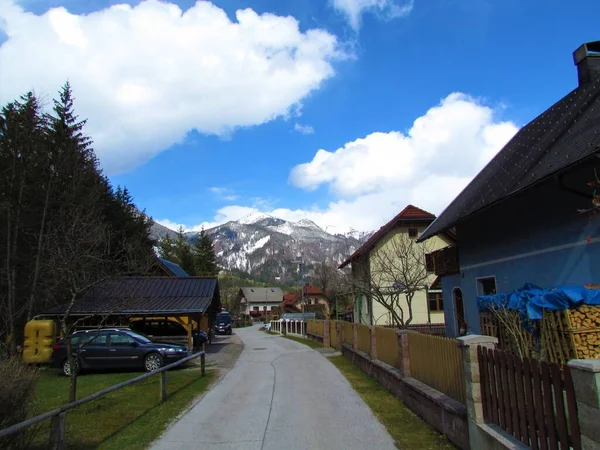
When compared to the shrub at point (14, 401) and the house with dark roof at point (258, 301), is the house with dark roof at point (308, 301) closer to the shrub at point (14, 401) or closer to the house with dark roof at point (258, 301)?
the house with dark roof at point (258, 301)

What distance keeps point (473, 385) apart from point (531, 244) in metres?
8.32

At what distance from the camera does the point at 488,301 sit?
42.7ft

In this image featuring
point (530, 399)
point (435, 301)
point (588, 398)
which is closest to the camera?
A: point (588, 398)

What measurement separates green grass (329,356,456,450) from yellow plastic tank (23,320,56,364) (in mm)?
14141

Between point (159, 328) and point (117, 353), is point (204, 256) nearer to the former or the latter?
point (159, 328)

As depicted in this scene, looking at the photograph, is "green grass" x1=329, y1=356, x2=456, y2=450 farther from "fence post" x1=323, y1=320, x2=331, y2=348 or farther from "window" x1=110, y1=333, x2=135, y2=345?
"fence post" x1=323, y1=320, x2=331, y2=348

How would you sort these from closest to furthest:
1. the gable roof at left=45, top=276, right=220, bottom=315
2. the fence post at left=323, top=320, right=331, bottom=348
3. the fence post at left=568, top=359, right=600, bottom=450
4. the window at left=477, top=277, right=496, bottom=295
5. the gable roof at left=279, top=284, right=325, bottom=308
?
the fence post at left=568, top=359, right=600, bottom=450, the window at left=477, top=277, right=496, bottom=295, the gable roof at left=45, top=276, right=220, bottom=315, the fence post at left=323, top=320, right=331, bottom=348, the gable roof at left=279, top=284, right=325, bottom=308

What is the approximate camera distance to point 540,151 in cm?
1284

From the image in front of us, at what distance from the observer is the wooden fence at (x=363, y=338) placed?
14616 millimetres

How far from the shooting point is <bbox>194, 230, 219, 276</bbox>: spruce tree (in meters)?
70.8

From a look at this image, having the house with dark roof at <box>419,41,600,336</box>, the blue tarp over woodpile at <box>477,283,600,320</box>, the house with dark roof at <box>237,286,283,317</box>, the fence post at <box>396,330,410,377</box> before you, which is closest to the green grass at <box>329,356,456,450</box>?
the fence post at <box>396,330,410,377</box>

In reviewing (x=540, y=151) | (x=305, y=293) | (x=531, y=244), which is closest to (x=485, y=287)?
(x=531, y=244)

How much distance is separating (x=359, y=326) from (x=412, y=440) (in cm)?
1002

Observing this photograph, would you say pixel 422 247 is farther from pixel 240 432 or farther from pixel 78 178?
pixel 240 432
